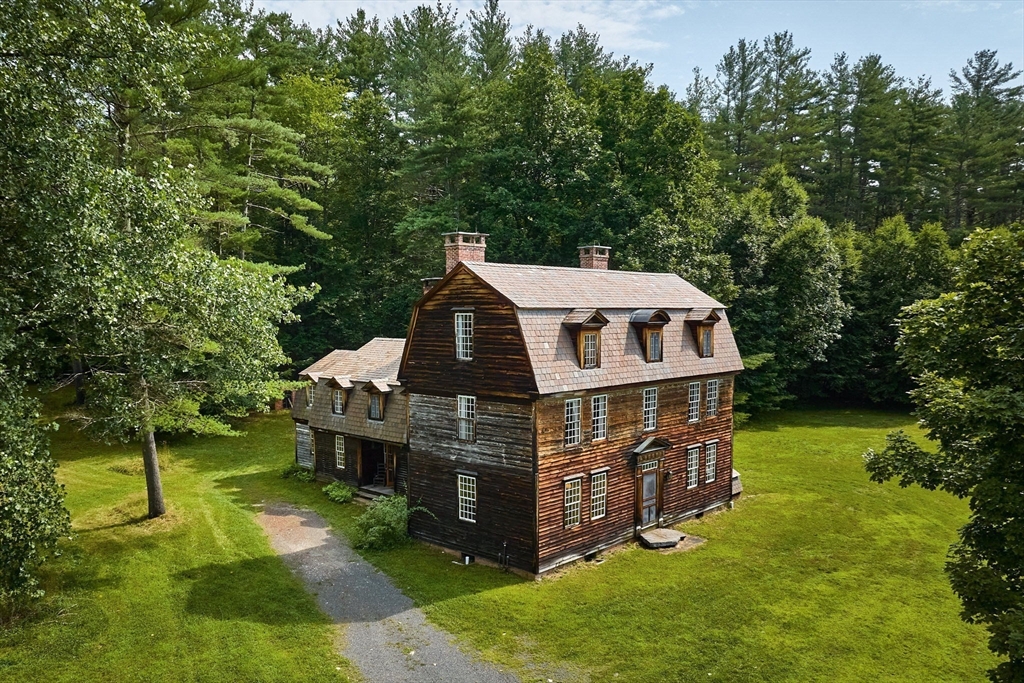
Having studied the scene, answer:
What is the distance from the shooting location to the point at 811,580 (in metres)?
19.7

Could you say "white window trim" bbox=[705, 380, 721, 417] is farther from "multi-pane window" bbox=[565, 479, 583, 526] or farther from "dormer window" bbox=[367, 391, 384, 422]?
"dormer window" bbox=[367, 391, 384, 422]

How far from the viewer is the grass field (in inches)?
588

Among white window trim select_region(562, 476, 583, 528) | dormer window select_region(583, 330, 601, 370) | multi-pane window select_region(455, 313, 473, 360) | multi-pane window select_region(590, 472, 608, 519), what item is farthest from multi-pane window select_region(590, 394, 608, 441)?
multi-pane window select_region(455, 313, 473, 360)

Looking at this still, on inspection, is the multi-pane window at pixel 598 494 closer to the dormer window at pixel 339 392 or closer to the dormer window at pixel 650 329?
the dormer window at pixel 650 329

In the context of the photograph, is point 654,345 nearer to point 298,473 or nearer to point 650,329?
point 650,329

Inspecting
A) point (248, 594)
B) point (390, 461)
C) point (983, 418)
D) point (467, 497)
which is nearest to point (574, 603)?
point (467, 497)

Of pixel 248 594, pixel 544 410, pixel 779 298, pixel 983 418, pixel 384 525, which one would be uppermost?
pixel 779 298

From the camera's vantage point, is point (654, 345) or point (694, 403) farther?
point (694, 403)

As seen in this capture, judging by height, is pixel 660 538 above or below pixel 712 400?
below

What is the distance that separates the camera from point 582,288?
22.6 meters

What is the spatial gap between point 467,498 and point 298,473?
13.4m

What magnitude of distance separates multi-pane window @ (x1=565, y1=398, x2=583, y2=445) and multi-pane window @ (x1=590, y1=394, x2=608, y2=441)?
66cm

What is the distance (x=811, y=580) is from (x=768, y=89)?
6100 cm

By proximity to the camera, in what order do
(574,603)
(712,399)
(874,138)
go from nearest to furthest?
(574,603)
(712,399)
(874,138)
